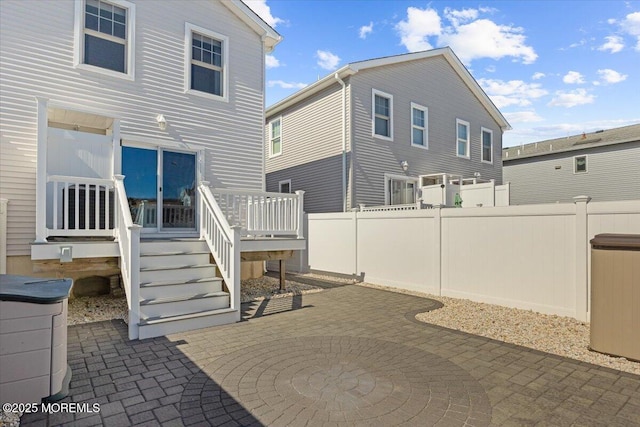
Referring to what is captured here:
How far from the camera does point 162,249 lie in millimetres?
5934

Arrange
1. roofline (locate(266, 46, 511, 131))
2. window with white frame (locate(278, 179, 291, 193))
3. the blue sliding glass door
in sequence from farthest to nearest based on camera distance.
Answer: window with white frame (locate(278, 179, 291, 193)) < roofline (locate(266, 46, 511, 131)) < the blue sliding glass door

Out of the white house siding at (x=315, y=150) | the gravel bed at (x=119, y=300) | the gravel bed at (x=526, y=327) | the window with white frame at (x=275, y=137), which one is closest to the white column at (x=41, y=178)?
the gravel bed at (x=119, y=300)

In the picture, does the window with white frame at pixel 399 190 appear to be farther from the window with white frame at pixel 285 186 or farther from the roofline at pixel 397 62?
the window with white frame at pixel 285 186

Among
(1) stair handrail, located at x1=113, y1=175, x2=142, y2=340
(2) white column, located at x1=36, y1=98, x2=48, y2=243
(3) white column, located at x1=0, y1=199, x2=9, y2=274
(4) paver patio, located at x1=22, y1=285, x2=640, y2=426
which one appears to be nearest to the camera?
(4) paver patio, located at x1=22, y1=285, x2=640, y2=426

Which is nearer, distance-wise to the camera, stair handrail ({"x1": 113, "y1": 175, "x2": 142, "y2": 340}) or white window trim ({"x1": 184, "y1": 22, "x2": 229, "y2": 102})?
stair handrail ({"x1": 113, "y1": 175, "x2": 142, "y2": 340})

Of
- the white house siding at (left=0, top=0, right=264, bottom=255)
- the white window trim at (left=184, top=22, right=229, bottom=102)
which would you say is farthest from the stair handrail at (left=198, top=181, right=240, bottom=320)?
the white window trim at (left=184, top=22, right=229, bottom=102)

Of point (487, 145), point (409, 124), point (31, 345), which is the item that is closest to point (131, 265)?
point (31, 345)

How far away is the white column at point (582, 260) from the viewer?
5223 mm

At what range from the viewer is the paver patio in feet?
8.80

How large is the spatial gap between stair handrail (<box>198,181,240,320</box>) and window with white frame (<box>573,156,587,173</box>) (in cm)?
2001

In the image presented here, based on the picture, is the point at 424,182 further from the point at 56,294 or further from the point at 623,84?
the point at 56,294

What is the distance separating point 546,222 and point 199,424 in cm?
575

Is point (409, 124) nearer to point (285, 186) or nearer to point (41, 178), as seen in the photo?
point (285, 186)

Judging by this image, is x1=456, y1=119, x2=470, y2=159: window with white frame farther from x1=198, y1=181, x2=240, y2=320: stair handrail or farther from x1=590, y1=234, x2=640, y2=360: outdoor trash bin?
x1=198, y1=181, x2=240, y2=320: stair handrail
